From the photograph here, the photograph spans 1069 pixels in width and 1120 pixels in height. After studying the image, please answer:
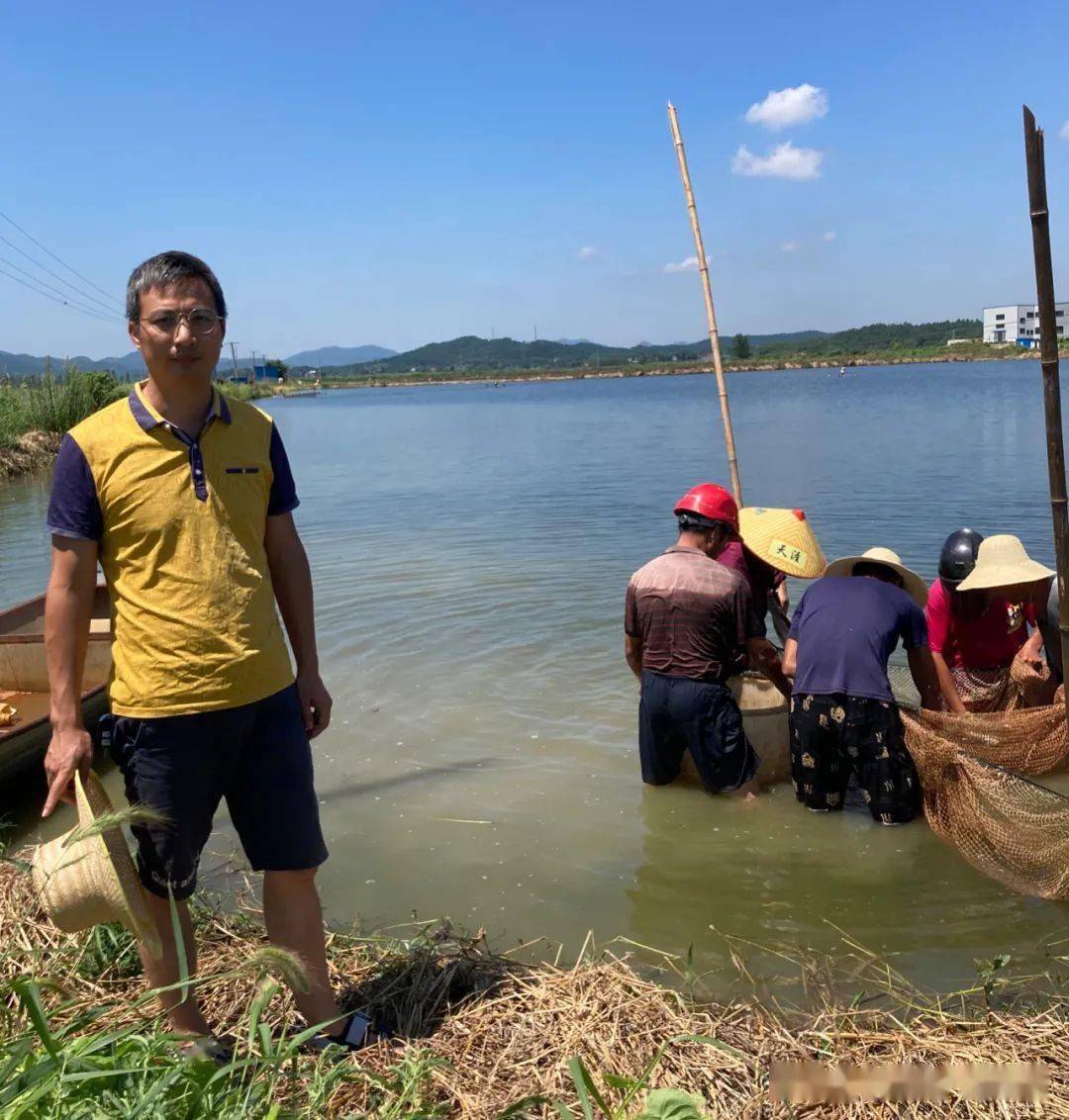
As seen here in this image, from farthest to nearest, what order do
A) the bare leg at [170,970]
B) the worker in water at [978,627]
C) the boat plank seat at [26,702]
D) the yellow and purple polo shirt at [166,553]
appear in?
the boat plank seat at [26,702], the worker in water at [978,627], the bare leg at [170,970], the yellow and purple polo shirt at [166,553]

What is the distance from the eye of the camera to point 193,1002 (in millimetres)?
2848

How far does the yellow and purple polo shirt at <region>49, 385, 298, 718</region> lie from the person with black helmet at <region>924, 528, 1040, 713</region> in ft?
12.7

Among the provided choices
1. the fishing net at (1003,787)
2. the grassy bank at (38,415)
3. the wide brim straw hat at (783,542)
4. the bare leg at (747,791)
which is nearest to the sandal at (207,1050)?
the bare leg at (747,791)

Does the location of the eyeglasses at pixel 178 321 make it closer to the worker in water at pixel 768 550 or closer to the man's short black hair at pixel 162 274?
the man's short black hair at pixel 162 274

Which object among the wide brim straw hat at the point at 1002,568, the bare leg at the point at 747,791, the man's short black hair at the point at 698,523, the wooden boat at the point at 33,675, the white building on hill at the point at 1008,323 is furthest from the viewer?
the white building on hill at the point at 1008,323

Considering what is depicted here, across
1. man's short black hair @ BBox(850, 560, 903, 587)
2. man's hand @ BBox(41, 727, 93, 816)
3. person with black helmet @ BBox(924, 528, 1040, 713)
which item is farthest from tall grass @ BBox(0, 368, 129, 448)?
man's hand @ BBox(41, 727, 93, 816)

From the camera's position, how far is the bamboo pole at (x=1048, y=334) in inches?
121

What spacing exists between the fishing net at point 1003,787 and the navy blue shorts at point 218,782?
301 cm

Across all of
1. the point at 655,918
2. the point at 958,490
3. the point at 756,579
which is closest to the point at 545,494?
the point at 958,490

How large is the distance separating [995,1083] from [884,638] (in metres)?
2.31

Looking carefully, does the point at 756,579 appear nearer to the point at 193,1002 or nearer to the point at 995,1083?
the point at 995,1083

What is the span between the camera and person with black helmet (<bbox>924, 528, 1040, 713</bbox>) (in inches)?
207

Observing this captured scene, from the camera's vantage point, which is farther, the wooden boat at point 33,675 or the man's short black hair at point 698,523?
the wooden boat at point 33,675

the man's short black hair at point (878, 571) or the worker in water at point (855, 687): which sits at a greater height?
the man's short black hair at point (878, 571)
